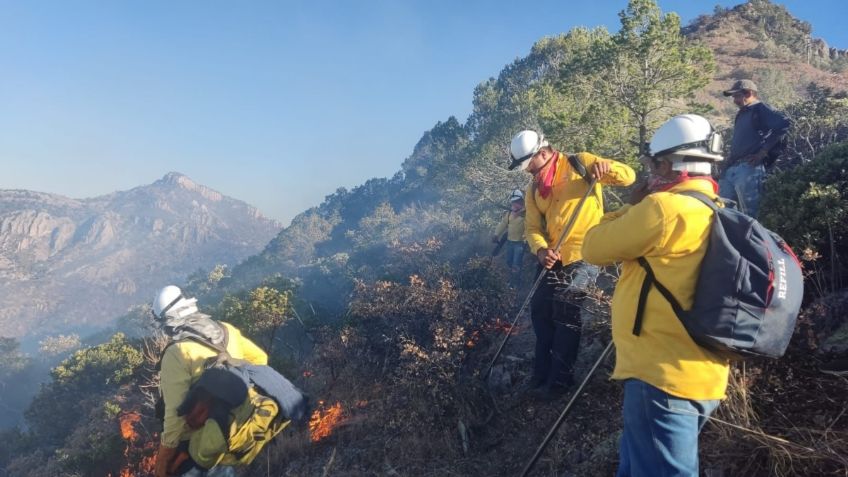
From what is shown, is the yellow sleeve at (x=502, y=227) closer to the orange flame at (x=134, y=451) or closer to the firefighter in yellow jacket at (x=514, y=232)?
the firefighter in yellow jacket at (x=514, y=232)

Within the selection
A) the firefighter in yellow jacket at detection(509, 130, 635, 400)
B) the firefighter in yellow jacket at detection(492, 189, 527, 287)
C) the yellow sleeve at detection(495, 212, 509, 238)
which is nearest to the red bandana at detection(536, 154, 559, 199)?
the firefighter in yellow jacket at detection(509, 130, 635, 400)

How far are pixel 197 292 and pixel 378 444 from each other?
57.5 metres

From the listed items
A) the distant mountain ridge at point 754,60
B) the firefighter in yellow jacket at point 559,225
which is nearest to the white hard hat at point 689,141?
the firefighter in yellow jacket at point 559,225

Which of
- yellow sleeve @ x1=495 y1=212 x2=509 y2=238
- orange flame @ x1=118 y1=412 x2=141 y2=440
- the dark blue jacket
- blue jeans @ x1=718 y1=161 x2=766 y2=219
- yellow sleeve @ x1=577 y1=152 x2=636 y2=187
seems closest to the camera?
yellow sleeve @ x1=577 y1=152 x2=636 y2=187

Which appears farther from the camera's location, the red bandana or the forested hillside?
the red bandana

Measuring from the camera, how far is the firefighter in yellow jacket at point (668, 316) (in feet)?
6.23

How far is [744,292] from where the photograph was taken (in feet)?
5.78

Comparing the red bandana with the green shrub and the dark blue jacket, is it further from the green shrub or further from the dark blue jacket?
the dark blue jacket

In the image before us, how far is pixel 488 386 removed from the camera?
17.4 feet

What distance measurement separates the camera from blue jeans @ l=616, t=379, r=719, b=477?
6.45 feet

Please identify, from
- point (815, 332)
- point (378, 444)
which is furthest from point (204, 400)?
point (815, 332)

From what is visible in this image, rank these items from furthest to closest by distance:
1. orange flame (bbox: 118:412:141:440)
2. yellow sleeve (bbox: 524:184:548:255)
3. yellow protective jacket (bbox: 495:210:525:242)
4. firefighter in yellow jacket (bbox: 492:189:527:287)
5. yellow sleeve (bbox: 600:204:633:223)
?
1. orange flame (bbox: 118:412:141:440)
2. yellow protective jacket (bbox: 495:210:525:242)
3. firefighter in yellow jacket (bbox: 492:189:527:287)
4. yellow sleeve (bbox: 524:184:548:255)
5. yellow sleeve (bbox: 600:204:633:223)

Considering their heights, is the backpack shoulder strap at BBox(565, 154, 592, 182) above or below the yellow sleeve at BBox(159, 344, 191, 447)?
above

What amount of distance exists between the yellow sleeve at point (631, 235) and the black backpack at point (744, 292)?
0.21 metres
